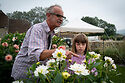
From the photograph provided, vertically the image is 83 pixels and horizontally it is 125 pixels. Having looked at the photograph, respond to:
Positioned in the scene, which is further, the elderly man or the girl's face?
the girl's face

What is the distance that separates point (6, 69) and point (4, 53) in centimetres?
42

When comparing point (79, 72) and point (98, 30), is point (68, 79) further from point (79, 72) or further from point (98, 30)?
point (98, 30)

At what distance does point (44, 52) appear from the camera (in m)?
1.01

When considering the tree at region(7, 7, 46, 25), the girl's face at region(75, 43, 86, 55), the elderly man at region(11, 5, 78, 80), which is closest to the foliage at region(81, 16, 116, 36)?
the tree at region(7, 7, 46, 25)

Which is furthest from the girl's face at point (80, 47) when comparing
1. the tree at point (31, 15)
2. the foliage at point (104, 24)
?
the foliage at point (104, 24)

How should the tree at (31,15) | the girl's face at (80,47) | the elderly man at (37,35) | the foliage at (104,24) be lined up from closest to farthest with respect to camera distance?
the elderly man at (37,35) → the girl's face at (80,47) → the tree at (31,15) → the foliage at (104,24)

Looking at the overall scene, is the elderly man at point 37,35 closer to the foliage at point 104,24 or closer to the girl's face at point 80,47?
the girl's face at point 80,47

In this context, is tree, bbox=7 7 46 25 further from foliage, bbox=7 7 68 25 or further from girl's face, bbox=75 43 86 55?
girl's face, bbox=75 43 86 55

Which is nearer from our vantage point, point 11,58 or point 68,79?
point 68,79

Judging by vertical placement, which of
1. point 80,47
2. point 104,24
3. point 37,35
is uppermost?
point 104,24

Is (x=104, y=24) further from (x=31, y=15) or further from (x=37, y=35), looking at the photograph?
(x=37, y=35)

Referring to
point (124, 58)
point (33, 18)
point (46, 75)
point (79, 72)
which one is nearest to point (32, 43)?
point (46, 75)

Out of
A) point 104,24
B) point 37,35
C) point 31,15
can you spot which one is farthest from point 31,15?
point 37,35

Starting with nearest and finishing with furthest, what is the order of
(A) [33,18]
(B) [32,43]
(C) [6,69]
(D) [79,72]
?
(D) [79,72] → (B) [32,43] → (C) [6,69] → (A) [33,18]
